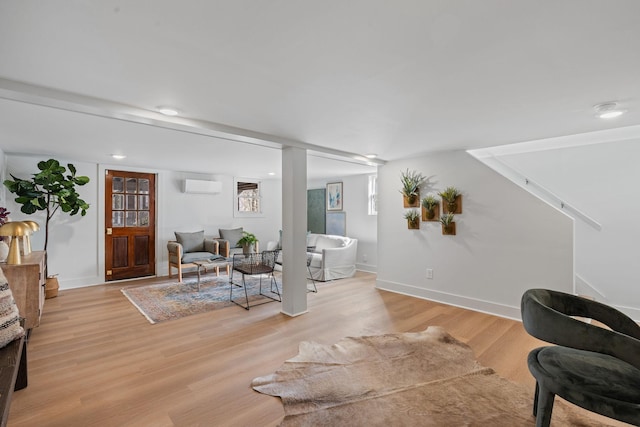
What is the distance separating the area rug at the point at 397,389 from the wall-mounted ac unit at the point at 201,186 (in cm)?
474

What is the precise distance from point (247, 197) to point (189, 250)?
2211 millimetres

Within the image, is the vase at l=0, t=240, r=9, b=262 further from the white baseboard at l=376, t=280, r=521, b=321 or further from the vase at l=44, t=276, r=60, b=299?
the white baseboard at l=376, t=280, r=521, b=321

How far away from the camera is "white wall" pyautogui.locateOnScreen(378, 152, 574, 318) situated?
3.54 meters

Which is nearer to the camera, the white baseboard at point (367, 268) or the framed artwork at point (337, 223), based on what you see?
the white baseboard at point (367, 268)

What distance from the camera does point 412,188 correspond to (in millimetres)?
4602

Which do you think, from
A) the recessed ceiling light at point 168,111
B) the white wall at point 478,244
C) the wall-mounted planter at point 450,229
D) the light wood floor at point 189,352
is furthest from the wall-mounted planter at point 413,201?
the recessed ceiling light at point 168,111

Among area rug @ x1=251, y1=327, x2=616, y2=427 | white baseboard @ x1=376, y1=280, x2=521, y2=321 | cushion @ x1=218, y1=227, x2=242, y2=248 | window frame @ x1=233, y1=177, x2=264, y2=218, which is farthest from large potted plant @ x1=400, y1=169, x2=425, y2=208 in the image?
window frame @ x1=233, y1=177, x2=264, y2=218

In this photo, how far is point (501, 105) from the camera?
247cm

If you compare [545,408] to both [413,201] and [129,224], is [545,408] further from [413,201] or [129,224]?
[129,224]

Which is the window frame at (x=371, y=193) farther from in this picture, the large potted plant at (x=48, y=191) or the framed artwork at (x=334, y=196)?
the large potted plant at (x=48, y=191)

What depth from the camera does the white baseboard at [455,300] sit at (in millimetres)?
3781

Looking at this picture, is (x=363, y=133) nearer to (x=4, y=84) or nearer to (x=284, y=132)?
(x=284, y=132)

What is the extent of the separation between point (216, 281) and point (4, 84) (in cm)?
420

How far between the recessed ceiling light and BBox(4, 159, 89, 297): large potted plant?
9.51 ft
